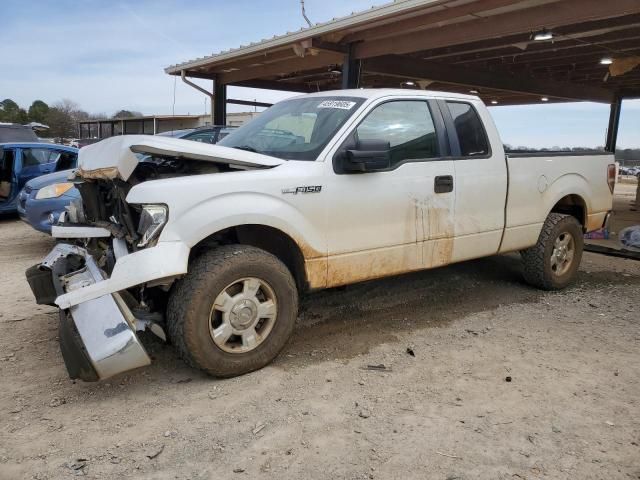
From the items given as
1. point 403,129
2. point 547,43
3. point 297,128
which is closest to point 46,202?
point 297,128

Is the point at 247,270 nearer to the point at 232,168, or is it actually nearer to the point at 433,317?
the point at 232,168

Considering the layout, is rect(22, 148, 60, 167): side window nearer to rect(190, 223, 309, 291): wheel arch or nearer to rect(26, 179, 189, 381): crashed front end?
rect(26, 179, 189, 381): crashed front end

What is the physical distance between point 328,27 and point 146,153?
5933mm

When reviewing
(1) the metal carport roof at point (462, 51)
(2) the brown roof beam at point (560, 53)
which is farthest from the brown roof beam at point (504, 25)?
A: (2) the brown roof beam at point (560, 53)

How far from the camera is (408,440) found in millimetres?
2758

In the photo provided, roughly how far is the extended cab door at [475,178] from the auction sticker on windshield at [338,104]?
3.03 ft

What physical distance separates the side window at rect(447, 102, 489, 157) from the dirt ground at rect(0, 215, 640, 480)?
4.90 feet

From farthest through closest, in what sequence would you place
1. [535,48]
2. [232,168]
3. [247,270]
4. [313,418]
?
[535,48]
[232,168]
[247,270]
[313,418]

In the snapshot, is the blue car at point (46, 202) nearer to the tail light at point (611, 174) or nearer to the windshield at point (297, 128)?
the windshield at point (297, 128)

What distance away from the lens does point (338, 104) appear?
13.4ft

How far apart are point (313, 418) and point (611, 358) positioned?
94.1 inches

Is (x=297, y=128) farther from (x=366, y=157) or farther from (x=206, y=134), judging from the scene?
(x=206, y=134)

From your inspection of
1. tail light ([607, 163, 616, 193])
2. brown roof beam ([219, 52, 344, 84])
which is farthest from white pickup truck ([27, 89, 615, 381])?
brown roof beam ([219, 52, 344, 84])

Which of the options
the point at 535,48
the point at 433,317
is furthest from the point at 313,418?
the point at 535,48
